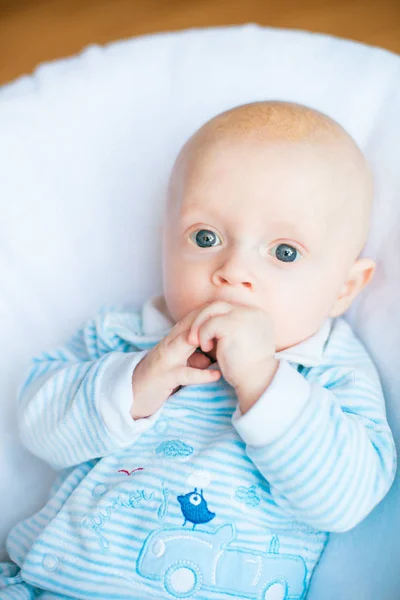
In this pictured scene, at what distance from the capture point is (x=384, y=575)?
814 mm

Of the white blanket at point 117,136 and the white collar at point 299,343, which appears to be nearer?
the white collar at point 299,343

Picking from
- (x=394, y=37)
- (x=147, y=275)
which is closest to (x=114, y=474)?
(x=147, y=275)

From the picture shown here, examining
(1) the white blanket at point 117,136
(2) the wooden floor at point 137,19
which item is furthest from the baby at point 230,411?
(2) the wooden floor at point 137,19

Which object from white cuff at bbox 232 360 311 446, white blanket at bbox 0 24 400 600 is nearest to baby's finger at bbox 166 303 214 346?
white cuff at bbox 232 360 311 446

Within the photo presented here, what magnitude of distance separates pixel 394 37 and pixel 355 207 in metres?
0.80

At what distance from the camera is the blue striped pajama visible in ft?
2.56

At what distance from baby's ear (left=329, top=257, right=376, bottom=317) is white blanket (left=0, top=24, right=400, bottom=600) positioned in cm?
19

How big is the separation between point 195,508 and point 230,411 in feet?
0.44

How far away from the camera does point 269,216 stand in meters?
0.82

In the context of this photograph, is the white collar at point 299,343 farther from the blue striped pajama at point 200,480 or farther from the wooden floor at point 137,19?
the wooden floor at point 137,19

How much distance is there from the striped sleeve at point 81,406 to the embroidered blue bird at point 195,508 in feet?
0.32

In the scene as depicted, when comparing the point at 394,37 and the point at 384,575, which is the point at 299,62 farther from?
the point at 384,575

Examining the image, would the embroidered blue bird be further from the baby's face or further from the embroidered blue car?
the baby's face

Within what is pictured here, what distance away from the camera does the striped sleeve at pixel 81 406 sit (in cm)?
84
